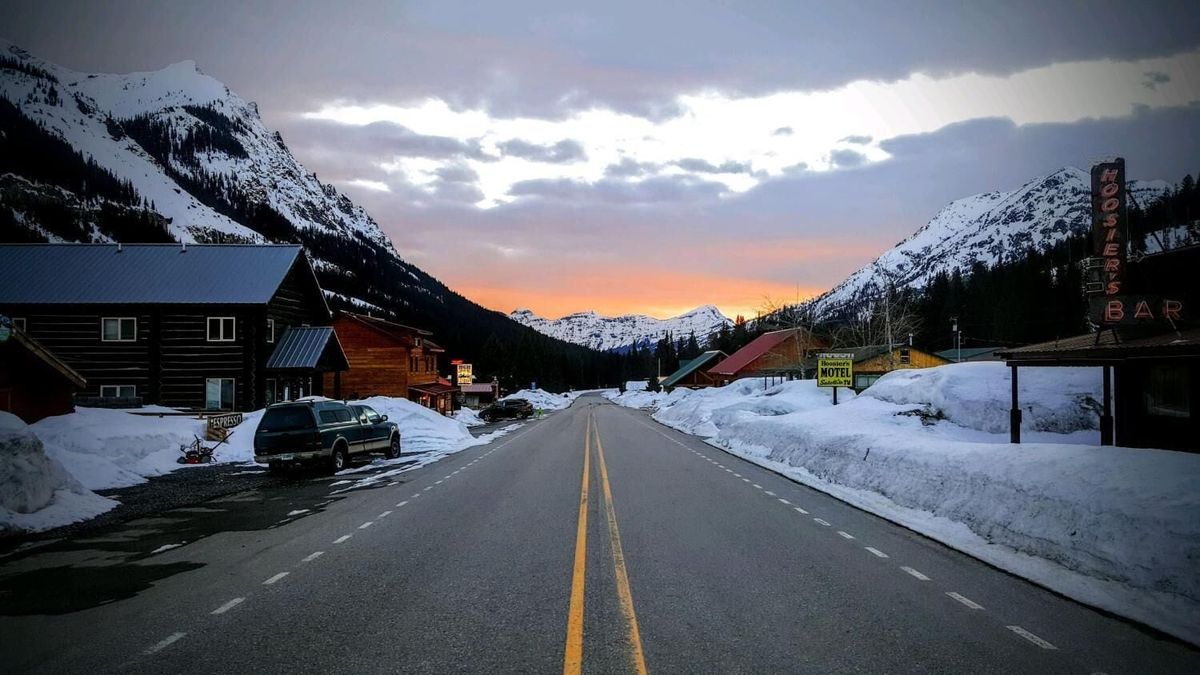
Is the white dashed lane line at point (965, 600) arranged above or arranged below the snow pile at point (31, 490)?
below

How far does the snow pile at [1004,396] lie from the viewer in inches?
752

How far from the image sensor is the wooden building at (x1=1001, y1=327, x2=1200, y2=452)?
13656mm

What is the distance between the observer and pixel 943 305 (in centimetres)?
10319

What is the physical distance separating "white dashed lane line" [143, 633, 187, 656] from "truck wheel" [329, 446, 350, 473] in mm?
13987

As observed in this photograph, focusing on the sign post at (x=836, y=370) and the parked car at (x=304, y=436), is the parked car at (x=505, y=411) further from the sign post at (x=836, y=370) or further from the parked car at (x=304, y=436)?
the parked car at (x=304, y=436)

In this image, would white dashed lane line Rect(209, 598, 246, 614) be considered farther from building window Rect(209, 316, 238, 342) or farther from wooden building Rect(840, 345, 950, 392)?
wooden building Rect(840, 345, 950, 392)

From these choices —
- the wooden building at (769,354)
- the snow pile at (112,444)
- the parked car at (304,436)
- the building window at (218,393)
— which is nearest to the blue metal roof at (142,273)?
the building window at (218,393)

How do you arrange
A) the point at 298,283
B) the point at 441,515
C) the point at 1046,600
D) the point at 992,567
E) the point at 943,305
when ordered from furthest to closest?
the point at 943,305
the point at 298,283
the point at 441,515
the point at 992,567
the point at 1046,600

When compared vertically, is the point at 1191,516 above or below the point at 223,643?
above

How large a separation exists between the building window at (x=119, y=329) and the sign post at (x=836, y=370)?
33.4m

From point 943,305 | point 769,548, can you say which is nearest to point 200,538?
point 769,548

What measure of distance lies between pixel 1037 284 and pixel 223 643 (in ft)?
329

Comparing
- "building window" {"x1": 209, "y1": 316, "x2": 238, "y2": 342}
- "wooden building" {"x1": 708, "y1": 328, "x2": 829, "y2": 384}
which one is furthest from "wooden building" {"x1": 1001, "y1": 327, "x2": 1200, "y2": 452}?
"wooden building" {"x1": 708, "y1": 328, "x2": 829, "y2": 384}

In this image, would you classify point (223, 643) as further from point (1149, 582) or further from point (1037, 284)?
point (1037, 284)
